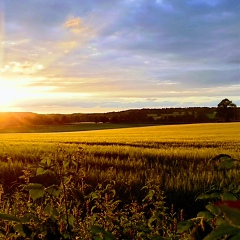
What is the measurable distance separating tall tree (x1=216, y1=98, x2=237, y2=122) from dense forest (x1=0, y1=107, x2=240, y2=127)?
0.74 ft

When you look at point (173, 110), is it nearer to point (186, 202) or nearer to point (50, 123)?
point (50, 123)

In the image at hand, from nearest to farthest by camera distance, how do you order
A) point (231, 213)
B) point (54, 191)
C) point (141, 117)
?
point (231, 213), point (54, 191), point (141, 117)

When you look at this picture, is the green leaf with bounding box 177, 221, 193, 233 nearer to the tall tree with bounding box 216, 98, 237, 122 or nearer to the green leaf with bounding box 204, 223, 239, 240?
the green leaf with bounding box 204, 223, 239, 240

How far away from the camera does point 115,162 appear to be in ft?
39.5

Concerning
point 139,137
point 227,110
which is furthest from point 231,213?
point 227,110

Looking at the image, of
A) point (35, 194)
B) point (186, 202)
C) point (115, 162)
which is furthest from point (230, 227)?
point (115, 162)

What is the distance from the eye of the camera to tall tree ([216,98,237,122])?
87000 mm

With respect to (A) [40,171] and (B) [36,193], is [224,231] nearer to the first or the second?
(B) [36,193]

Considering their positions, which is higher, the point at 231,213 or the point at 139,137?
Result: the point at 231,213

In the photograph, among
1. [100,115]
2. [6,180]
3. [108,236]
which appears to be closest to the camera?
[108,236]

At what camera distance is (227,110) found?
88062 mm

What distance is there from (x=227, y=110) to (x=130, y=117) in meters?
22.3

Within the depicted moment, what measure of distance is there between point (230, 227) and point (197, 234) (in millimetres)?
273

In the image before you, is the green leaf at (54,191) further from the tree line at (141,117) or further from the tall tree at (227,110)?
the tall tree at (227,110)
